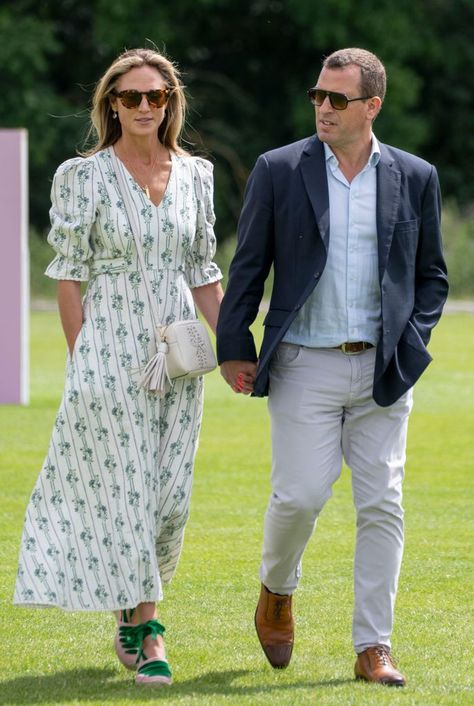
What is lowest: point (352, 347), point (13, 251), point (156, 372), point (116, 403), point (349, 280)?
point (13, 251)

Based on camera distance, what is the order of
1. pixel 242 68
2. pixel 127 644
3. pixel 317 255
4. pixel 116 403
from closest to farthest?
pixel 317 255
pixel 116 403
pixel 127 644
pixel 242 68

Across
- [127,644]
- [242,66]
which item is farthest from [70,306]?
[242,66]

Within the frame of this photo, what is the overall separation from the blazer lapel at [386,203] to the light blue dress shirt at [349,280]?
3 centimetres

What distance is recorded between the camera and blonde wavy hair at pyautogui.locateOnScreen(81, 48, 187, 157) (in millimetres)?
5750

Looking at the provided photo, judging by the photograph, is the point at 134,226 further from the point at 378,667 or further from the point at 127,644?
the point at 378,667

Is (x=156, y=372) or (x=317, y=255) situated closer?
(x=317, y=255)

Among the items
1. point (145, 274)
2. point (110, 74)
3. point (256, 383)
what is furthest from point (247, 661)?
point (110, 74)

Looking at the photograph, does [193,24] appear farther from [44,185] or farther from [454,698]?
[454,698]

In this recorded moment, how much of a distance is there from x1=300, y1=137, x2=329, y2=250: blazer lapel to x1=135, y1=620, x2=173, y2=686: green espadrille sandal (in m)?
1.45

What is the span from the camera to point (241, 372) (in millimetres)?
5645

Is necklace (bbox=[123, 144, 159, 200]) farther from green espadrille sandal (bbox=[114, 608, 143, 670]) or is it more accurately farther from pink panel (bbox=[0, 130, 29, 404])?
pink panel (bbox=[0, 130, 29, 404])

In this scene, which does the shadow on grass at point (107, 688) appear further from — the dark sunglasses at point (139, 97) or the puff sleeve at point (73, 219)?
the dark sunglasses at point (139, 97)

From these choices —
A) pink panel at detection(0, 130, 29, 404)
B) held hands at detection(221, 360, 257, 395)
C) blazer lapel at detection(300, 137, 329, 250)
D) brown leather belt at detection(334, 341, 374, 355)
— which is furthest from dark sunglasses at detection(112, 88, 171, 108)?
pink panel at detection(0, 130, 29, 404)

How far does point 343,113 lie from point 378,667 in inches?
73.5
